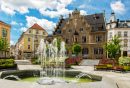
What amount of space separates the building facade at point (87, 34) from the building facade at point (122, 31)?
3190 mm

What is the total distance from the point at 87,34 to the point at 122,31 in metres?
11.0

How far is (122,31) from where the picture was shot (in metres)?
40.8

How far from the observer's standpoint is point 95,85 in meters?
8.19

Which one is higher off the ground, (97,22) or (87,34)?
(97,22)

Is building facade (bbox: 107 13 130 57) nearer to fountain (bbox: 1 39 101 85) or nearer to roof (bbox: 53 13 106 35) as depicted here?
roof (bbox: 53 13 106 35)

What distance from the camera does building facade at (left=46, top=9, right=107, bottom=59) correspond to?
39.8 metres

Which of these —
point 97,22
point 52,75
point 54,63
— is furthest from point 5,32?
point 52,75

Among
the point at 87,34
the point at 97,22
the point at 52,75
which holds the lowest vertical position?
the point at 52,75

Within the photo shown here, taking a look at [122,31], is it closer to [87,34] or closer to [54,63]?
[87,34]

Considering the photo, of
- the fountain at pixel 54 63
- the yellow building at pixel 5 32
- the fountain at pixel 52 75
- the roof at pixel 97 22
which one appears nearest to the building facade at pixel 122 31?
the roof at pixel 97 22

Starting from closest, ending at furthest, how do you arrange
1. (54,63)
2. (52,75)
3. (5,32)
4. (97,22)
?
(52,75) → (54,63) → (5,32) → (97,22)

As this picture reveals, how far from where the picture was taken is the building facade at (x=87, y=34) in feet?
131

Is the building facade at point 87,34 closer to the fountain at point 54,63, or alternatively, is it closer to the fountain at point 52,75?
the fountain at point 54,63

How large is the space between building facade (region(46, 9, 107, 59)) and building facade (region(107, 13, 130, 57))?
319cm
